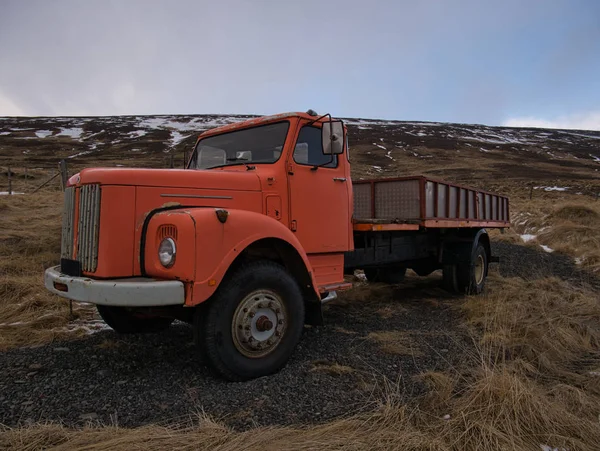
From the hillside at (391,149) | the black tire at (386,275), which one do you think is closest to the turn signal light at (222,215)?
the black tire at (386,275)

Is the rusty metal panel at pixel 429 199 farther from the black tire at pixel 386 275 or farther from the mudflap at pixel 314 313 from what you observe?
the mudflap at pixel 314 313

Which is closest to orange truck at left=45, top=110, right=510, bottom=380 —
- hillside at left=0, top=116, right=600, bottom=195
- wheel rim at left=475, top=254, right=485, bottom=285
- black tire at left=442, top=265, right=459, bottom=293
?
black tire at left=442, top=265, right=459, bottom=293

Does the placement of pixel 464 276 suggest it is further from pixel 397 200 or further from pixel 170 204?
pixel 170 204

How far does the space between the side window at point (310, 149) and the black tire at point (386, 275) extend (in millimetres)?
3597

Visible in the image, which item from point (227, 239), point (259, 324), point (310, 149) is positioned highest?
point (310, 149)

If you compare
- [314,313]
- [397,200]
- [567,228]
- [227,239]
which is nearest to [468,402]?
[314,313]

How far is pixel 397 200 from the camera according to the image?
6.34m

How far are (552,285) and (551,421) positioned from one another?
5238 mm

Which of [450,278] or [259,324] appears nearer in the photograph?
[259,324]

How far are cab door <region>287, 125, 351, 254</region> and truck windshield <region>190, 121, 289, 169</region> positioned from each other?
0.63ft

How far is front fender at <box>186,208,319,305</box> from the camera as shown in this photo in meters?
3.34

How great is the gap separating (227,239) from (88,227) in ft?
3.69

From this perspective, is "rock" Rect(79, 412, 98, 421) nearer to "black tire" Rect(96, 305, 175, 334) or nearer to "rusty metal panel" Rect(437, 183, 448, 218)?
"black tire" Rect(96, 305, 175, 334)

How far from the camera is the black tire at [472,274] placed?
7.29 meters
